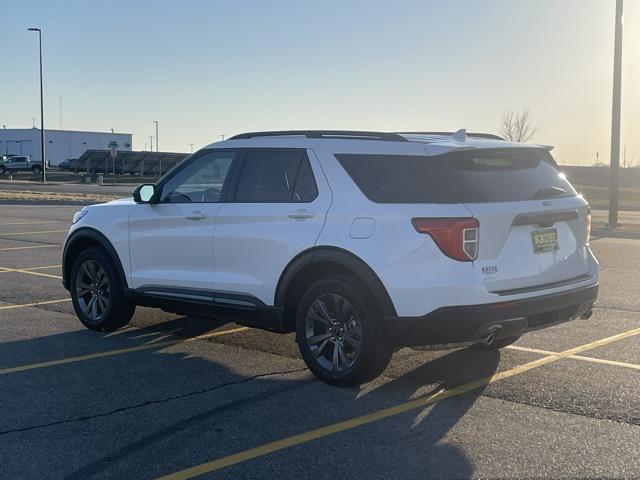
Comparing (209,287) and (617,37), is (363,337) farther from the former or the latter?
(617,37)

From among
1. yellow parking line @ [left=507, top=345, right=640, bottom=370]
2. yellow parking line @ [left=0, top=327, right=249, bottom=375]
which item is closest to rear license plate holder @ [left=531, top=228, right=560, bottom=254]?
yellow parking line @ [left=507, top=345, right=640, bottom=370]

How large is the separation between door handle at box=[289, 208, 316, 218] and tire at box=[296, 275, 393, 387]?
1.63ft

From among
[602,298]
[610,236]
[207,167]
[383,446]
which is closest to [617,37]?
[610,236]

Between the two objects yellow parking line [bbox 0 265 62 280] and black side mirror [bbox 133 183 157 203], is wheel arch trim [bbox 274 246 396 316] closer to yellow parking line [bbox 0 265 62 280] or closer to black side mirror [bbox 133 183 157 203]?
black side mirror [bbox 133 183 157 203]

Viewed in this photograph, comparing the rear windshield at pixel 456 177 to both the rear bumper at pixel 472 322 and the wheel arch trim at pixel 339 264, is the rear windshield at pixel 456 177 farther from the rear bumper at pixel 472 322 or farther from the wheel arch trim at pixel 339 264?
the rear bumper at pixel 472 322

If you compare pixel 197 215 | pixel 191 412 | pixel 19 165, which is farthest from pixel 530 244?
pixel 19 165

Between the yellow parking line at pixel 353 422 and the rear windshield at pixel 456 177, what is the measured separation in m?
1.40

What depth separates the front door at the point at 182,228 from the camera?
6.65 metres

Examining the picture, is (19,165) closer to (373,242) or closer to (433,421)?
(373,242)

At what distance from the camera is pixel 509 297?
17.3 feet

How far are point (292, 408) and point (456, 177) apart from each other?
1.93 metres

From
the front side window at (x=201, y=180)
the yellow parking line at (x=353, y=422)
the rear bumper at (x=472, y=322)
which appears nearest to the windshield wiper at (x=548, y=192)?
the rear bumper at (x=472, y=322)

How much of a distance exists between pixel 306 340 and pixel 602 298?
5148 millimetres

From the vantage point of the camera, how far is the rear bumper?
515 centimetres
